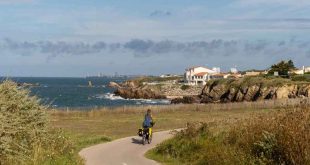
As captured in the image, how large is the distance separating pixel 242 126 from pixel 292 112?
13.5 ft

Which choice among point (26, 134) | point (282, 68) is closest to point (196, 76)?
point (282, 68)

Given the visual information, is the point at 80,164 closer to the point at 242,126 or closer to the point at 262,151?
the point at 242,126

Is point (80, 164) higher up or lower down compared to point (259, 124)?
lower down

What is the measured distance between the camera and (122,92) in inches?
6294

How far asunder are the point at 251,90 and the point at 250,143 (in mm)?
101023

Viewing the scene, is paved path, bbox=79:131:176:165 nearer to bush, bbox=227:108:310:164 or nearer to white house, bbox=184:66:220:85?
bush, bbox=227:108:310:164

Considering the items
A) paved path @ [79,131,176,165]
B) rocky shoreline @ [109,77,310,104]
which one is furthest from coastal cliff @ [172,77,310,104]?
paved path @ [79,131,176,165]

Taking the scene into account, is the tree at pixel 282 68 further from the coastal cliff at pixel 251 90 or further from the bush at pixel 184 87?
the bush at pixel 184 87

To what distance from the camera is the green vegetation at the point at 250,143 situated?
43.8 ft

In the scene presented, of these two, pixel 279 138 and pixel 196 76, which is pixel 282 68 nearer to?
pixel 196 76

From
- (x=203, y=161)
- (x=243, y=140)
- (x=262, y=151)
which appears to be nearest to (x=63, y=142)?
(x=203, y=161)

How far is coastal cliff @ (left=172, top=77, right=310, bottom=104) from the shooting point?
104994 mm

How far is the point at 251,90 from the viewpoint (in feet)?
381

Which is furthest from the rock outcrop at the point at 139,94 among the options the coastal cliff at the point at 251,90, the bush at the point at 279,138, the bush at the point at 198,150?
the bush at the point at 279,138
